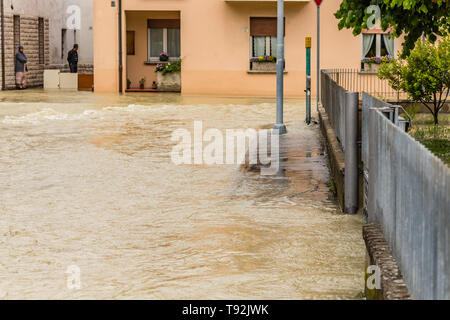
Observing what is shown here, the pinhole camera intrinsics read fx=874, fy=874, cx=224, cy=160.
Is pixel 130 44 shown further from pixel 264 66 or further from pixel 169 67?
pixel 264 66

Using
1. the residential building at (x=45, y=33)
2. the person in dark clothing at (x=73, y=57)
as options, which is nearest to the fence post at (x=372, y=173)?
the residential building at (x=45, y=33)

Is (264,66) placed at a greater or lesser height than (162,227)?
greater

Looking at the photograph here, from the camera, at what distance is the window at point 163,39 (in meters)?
35.7

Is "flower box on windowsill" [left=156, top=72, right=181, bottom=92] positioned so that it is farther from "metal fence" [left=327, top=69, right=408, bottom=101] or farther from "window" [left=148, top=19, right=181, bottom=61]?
"metal fence" [left=327, top=69, right=408, bottom=101]

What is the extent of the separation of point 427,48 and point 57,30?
2603 centimetres

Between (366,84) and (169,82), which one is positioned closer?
(366,84)

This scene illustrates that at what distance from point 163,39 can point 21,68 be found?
5830 millimetres

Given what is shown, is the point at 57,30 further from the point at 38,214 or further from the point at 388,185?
the point at 388,185

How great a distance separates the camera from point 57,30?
40.7 metres

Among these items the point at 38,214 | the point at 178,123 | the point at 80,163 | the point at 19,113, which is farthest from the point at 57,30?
the point at 38,214

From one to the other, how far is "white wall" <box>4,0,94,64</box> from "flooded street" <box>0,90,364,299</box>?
21868 mm

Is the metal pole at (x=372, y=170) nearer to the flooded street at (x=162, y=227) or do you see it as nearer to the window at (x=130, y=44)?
the flooded street at (x=162, y=227)

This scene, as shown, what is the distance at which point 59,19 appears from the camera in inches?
1619

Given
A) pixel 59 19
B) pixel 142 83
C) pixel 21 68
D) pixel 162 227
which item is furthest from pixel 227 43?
pixel 162 227
